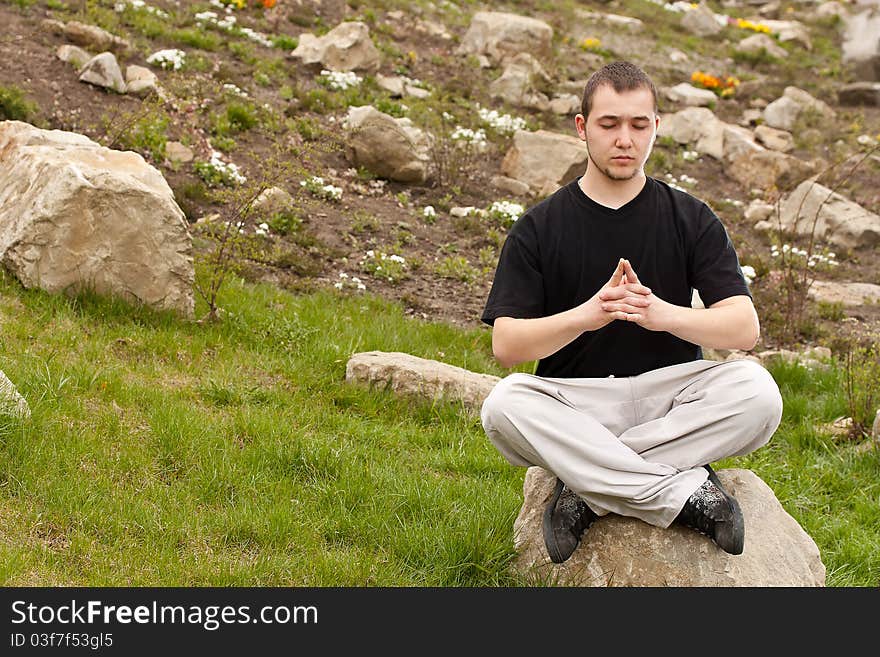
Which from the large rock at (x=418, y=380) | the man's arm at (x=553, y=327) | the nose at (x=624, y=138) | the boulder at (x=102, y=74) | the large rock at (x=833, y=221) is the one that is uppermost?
the nose at (x=624, y=138)

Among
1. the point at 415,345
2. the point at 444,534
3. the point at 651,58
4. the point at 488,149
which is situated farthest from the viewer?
the point at 651,58

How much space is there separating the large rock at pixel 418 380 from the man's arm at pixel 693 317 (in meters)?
2.29

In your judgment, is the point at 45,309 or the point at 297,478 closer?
the point at 297,478

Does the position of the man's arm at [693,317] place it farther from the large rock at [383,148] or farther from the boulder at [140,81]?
the boulder at [140,81]

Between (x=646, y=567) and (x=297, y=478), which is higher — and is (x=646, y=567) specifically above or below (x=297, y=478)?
above

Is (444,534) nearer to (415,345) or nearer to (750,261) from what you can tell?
(415,345)

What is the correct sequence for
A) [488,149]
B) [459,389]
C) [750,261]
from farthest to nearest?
[488,149], [750,261], [459,389]

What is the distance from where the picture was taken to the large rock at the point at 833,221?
11453mm

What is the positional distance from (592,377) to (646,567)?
793mm

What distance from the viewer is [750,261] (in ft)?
33.9

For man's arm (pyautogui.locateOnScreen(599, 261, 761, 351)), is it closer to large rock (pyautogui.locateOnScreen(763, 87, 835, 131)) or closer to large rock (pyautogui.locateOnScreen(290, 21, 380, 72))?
large rock (pyautogui.locateOnScreen(290, 21, 380, 72))

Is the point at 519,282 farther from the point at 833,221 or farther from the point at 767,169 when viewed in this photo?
the point at 767,169

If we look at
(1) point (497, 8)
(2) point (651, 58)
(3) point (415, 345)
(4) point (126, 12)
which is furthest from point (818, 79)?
(3) point (415, 345)

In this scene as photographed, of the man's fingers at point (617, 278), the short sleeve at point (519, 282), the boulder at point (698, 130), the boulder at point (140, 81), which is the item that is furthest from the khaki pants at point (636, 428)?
the boulder at point (698, 130)
